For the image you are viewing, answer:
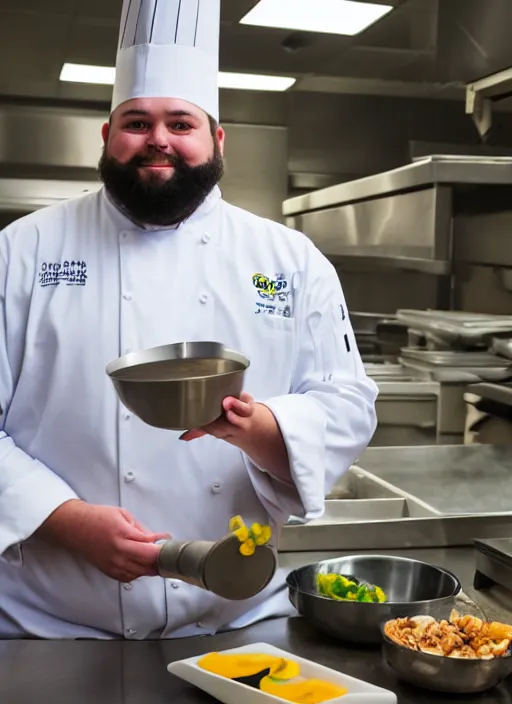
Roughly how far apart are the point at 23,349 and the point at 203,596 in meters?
0.49

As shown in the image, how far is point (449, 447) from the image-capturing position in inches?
108

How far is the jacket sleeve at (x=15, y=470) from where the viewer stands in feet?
4.73

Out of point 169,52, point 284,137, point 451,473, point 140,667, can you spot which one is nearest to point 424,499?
point 451,473

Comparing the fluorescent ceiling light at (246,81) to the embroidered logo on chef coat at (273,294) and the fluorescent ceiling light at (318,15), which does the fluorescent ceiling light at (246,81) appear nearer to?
the fluorescent ceiling light at (318,15)

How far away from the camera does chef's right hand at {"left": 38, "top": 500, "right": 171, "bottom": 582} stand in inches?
53.2

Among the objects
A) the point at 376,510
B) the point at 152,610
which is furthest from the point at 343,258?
the point at 152,610

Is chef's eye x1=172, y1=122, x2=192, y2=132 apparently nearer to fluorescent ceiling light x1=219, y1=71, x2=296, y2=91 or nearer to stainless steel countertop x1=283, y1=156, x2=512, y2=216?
stainless steel countertop x1=283, y1=156, x2=512, y2=216

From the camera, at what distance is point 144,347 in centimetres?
155

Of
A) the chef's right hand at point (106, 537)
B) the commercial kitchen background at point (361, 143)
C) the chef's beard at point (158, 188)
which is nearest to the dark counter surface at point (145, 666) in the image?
the chef's right hand at point (106, 537)

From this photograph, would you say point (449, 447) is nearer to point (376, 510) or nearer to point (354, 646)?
point (376, 510)

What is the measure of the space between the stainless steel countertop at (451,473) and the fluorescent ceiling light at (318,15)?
1.64m

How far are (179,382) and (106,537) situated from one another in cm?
34

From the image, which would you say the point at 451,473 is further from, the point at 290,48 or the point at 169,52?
the point at 290,48

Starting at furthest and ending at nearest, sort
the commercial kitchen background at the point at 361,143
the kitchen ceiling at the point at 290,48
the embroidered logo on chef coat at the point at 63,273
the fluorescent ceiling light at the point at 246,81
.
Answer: the fluorescent ceiling light at the point at 246,81
the kitchen ceiling at the point at 290,48
the commercial kitchen background at the point at 361,143
the embroidered logo on chef coat at the point at 63,273
